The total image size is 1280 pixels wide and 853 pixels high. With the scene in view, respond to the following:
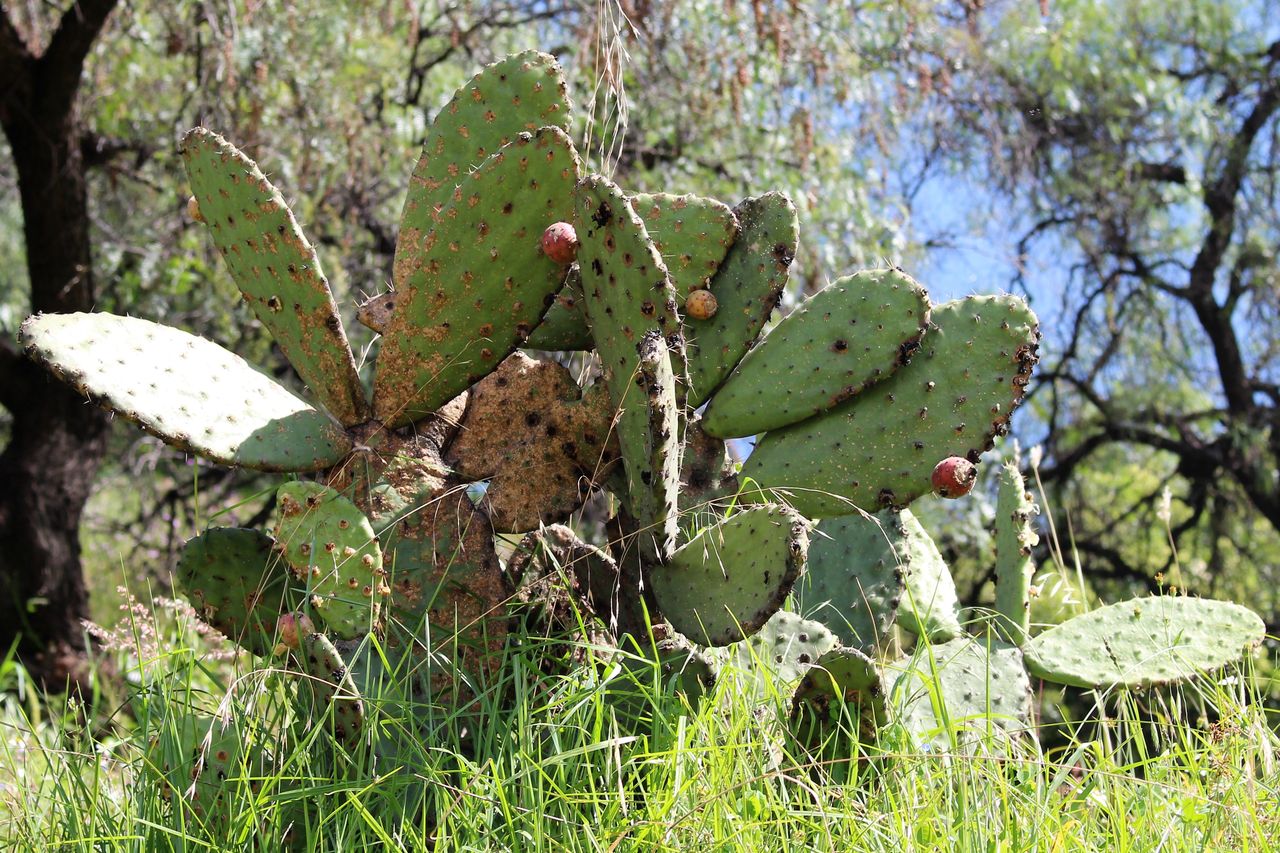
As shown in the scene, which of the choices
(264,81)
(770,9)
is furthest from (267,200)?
(264,81)

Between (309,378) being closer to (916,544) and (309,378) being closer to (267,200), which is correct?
(267,200)

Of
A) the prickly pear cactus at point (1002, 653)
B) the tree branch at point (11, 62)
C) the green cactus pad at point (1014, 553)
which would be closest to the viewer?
the prickly pear cactus at point (1002, 653)

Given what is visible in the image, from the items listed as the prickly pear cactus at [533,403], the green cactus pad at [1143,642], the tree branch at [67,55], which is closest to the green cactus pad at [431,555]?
the prickly pear cactus at [533,403]

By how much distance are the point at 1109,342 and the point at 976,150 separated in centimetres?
147

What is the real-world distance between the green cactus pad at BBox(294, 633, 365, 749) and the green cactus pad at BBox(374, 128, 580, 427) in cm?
44

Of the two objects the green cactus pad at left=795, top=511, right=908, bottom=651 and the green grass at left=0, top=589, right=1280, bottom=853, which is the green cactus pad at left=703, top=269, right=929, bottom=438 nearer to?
the green cactus pad at left=795, top=511, right=908, bottom=651

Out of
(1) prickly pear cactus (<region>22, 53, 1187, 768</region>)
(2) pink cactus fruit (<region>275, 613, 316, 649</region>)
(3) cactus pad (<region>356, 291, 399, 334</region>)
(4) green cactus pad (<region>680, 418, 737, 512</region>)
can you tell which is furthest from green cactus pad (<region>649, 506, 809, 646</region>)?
(3) cactus pad (<region>356, 291, 399, 334</region>)

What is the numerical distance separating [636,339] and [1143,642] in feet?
3.57

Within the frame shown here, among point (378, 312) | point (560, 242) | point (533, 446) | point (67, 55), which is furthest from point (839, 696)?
point (67, 55)

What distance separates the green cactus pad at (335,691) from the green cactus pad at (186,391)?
331 mm

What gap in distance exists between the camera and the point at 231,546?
2.05 meters

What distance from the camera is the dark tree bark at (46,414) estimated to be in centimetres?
492

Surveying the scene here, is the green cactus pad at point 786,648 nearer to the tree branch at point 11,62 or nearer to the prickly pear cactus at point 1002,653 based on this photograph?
the prickly pear cactus at point 1002,653

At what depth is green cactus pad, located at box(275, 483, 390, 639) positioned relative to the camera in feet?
5.67
